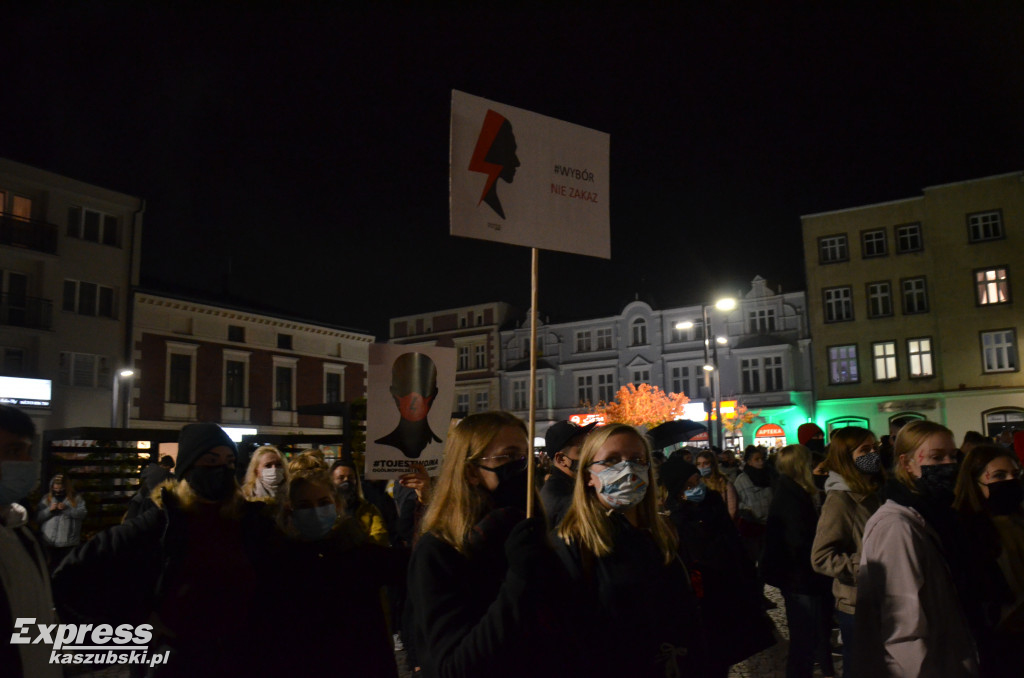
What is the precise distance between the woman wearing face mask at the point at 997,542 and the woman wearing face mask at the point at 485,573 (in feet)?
7.81

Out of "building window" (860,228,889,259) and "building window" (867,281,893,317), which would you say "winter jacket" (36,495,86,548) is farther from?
"building window" (860,228,889,259)

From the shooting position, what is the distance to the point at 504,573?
2828mm

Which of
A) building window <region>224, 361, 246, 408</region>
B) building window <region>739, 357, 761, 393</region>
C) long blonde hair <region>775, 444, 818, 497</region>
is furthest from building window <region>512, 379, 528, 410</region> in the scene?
long blonde hair <region>775, 444, 818, 497</region>

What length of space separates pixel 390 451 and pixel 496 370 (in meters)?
→ 52.0

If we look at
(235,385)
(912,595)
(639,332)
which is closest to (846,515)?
(912,595)

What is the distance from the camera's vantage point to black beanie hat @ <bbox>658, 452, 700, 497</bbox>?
505cm

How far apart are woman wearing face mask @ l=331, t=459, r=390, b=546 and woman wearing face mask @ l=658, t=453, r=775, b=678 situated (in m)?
2.37

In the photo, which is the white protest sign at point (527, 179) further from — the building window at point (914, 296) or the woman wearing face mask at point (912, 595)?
the building window at point (914, 296)

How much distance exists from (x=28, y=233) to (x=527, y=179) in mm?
32346

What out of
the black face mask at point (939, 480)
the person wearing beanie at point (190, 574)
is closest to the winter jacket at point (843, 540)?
the black face mask at point (939, 480)

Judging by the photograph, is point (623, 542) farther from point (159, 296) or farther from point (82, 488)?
point (159, 296)

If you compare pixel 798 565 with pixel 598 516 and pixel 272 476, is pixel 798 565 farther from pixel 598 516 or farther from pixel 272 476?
pixel 272 476

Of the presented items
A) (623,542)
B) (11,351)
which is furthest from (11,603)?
(11,351)

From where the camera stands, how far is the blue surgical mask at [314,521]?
365 cm
